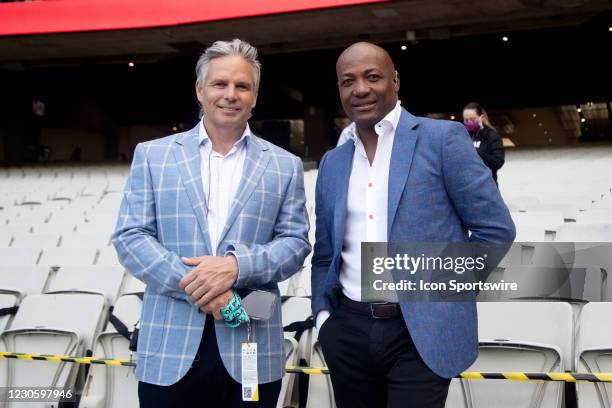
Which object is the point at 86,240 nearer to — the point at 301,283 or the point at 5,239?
the point at 5,239

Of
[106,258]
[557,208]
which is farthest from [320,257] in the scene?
[557,208]

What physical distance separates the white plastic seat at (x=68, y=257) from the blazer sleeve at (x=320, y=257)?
289 cm

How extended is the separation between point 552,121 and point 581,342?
52.6 feet

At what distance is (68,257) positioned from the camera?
4.16 m

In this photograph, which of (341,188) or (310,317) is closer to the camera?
(341,188)

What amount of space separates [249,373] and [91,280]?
2.28 m

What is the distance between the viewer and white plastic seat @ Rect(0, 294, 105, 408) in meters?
Result: 2.76

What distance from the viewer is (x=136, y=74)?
54.5 feet

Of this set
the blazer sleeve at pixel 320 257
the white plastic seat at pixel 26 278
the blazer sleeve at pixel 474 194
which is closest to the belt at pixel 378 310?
the blazer sleeve at pixel 320 257

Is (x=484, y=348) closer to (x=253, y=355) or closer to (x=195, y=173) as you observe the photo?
(x=253, y=355)

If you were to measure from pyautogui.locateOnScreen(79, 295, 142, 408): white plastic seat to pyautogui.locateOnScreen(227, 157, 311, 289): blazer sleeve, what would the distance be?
1387 millimetres

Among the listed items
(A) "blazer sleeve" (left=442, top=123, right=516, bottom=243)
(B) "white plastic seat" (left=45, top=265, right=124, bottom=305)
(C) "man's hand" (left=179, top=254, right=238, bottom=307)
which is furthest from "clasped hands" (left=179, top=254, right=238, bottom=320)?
(B) "white plastic seat" (left=45, top=265, right=124, bottom=305)

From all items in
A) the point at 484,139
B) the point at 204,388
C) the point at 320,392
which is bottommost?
the point at 320,392

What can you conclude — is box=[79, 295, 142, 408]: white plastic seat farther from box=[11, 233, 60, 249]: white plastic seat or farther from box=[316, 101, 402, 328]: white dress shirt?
box=[11, 233, 60, 249]: white plastic seat
